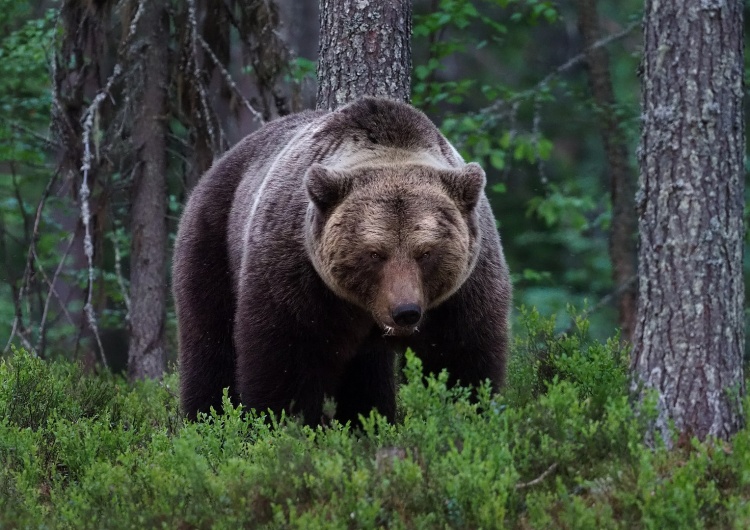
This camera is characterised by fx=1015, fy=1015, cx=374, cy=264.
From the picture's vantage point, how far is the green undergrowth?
3699mm

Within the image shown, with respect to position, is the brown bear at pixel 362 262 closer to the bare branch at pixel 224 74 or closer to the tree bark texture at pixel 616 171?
the bare branch at pixel 224 74

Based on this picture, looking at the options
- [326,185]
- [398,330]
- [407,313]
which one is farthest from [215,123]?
[407,313]

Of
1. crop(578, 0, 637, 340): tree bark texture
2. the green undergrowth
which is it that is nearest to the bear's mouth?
the green undergrowth

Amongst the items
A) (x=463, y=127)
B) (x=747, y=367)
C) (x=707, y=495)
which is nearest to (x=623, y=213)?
(x=463, y=127)

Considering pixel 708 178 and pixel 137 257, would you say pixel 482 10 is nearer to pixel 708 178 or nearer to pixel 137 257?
pixel 137 257

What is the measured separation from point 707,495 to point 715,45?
1968mm

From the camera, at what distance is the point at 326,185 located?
516 centimetres

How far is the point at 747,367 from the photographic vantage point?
7.16m

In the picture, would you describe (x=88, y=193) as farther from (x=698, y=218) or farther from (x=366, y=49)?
(x=698, y=218)

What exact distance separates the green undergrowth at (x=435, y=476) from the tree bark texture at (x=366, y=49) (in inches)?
108

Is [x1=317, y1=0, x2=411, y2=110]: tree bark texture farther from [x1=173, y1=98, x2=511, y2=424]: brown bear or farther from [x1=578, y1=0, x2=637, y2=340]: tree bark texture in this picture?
[x1=578, y1=0, x2=637, y2=340]: tree bark texture

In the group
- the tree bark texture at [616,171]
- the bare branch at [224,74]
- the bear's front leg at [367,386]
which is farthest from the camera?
the tree bark texture at [616,171]

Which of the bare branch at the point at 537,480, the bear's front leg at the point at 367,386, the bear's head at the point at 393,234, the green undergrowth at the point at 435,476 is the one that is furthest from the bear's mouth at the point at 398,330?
the bear's front leg at the point at 367,386

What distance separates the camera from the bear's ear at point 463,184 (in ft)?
17.3
